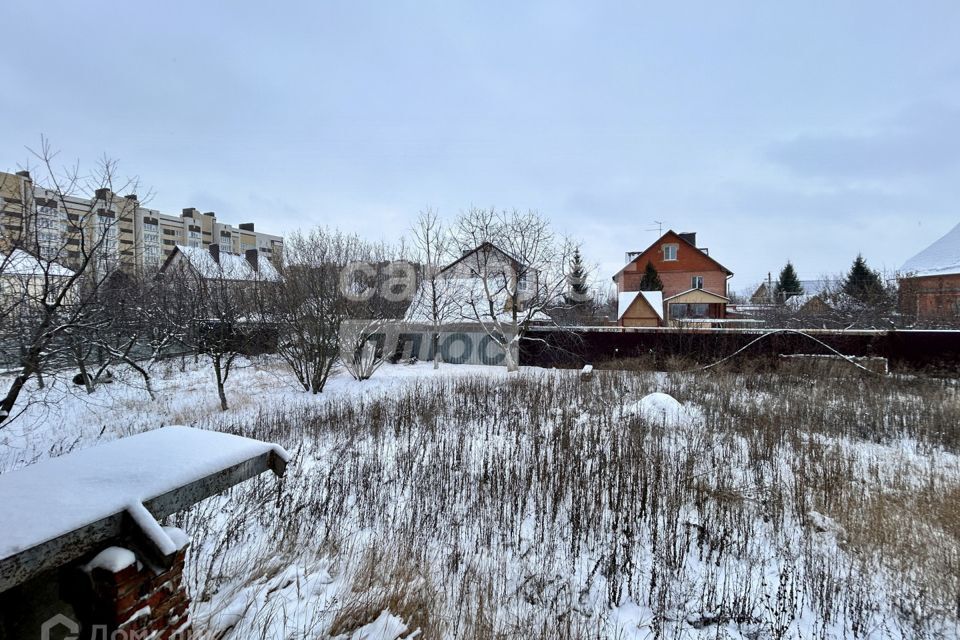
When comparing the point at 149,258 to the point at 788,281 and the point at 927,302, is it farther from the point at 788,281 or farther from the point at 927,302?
the point at 788,281

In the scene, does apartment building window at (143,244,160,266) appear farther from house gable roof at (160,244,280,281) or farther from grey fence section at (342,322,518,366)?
grey fence section at (342,322,518,366)

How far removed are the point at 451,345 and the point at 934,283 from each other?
28.3 m

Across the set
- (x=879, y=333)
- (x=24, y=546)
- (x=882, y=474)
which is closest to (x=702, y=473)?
(x=882, y=474)

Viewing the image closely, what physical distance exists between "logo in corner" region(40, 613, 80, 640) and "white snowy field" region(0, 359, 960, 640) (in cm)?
107

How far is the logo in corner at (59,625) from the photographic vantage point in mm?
1528

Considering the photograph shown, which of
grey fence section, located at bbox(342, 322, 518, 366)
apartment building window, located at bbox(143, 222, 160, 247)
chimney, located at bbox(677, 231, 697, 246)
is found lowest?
grey fence section, located at bbox(342, 322, 518, 366)

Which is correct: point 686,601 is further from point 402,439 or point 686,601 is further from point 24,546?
point 402,439

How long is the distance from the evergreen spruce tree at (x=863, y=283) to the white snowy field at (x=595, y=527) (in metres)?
16.2

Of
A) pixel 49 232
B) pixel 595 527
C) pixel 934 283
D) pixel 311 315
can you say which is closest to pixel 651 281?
pixel 934 283

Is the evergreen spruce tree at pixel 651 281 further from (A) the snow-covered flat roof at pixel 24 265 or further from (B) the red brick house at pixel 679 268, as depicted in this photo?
(A) the snow-covered flat roof at pixel 24 265

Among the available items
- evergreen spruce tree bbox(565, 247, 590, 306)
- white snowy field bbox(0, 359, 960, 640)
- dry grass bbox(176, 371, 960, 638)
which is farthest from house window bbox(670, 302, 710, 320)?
dry grass bbox(176, 371, 960, 638)

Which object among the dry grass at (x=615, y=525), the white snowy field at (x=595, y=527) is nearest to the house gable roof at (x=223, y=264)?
the white snowy field at (x=595, y=527)

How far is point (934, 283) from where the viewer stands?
76.4ft

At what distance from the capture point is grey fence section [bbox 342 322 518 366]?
638 inches
